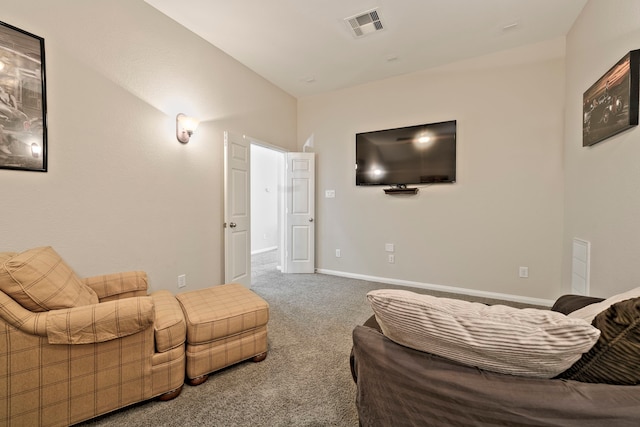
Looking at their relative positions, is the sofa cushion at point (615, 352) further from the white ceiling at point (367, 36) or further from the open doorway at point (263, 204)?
the open doorway at point (263, 204)

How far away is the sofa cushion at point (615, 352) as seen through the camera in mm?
691

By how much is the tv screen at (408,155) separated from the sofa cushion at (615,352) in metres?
3.02

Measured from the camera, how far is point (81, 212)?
207 centimetres

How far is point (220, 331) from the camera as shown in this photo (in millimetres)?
1771

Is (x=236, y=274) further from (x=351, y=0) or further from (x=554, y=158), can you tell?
(x=554, y=158)

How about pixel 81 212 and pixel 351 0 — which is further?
pixel 351 0

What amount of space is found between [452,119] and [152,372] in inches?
158

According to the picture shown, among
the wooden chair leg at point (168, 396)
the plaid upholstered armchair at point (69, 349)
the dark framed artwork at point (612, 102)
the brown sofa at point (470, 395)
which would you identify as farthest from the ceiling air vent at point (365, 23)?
the wooden chair leg at point (168, 396)

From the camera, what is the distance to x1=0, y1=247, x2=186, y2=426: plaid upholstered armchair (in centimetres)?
125

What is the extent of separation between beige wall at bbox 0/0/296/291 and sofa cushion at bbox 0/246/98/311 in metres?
0.51

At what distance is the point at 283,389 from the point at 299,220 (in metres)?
3.02

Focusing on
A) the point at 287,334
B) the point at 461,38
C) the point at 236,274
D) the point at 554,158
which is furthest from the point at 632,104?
the point at 236,274

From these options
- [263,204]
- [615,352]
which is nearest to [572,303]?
[615,352]

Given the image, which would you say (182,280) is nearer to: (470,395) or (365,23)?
(470,395)
